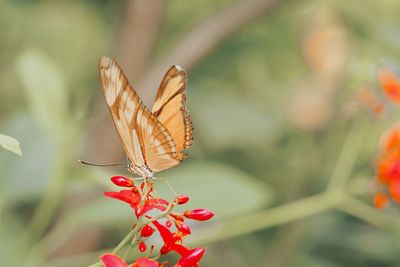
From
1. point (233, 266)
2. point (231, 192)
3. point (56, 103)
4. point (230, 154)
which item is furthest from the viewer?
point (230, 154)

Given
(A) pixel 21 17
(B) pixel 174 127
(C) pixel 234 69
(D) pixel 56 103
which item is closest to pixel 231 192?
(D) pixel 56 103

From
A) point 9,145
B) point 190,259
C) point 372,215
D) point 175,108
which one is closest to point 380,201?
point 372,215

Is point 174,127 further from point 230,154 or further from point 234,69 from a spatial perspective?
point 234,69

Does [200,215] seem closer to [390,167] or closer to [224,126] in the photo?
[390,167]

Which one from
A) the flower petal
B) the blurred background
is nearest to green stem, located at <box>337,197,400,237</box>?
the blurred background

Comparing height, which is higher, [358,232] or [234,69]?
[234,69]

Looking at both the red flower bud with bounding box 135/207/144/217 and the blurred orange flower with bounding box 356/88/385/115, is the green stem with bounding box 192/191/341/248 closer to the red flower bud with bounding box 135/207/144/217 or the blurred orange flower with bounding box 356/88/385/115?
the blurred orange flower with bounding box 356/88/385/115

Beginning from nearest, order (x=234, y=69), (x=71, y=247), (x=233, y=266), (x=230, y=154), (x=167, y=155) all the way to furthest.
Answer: (x=167, y=155) → (x=71, y=247) → (x=233, y=266) → (x=230, y=154) → (x=234, y=69)
